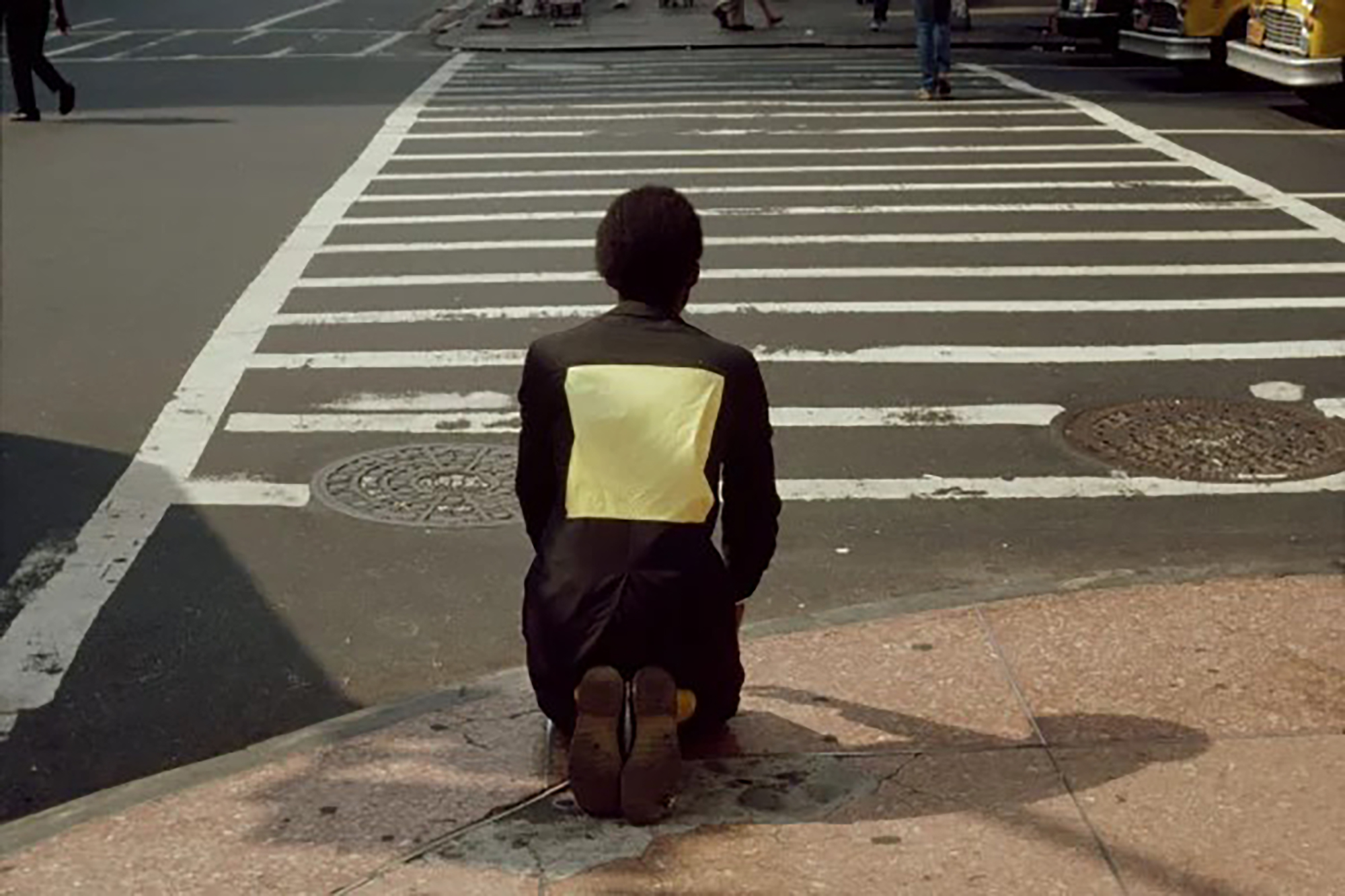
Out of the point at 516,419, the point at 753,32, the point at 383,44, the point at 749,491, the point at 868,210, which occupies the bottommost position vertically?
the point at 753,32

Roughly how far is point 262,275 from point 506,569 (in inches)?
219

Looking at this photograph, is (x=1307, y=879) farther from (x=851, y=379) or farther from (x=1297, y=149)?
(x=1297, y=149)

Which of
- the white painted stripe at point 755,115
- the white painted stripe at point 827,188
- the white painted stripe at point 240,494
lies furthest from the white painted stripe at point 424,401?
the white painted stripe at point 755,115

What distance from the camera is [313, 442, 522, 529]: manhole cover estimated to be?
7680 millimetres

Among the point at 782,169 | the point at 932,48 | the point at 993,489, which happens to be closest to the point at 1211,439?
the point at 993,489

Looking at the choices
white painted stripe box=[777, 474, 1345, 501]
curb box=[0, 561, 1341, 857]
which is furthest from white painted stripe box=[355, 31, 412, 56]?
curb box=[0, 561, 1341, 857]

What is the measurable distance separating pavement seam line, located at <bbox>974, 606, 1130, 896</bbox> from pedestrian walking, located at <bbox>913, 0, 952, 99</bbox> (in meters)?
15.2

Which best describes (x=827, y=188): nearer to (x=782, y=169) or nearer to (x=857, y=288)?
(x=782, y=169)

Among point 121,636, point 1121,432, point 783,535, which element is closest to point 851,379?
point 1121,432

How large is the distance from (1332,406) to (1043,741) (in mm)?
4294

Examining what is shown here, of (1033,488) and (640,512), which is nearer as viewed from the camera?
(640,512)

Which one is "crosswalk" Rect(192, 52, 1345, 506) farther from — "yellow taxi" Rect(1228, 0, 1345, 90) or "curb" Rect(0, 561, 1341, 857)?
"yellow taxi" Rect(1228, 0, 1345, 90)

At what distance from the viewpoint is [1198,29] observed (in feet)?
69.6

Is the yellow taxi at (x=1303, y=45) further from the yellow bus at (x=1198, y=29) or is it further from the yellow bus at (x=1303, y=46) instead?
the yellow bus at (x=1198, y=29)
